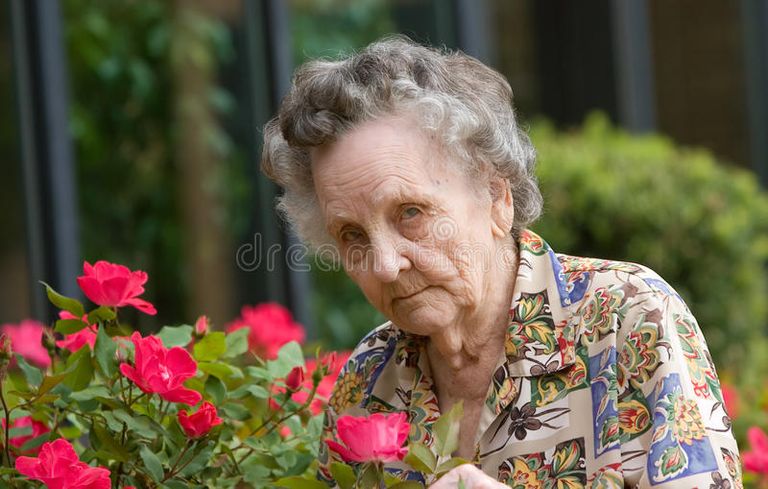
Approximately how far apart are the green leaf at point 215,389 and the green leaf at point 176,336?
0.12 metres

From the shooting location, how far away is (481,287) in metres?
2.16

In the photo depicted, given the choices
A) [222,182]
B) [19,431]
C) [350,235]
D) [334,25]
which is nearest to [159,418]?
[19,431]

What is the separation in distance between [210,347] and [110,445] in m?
0.31

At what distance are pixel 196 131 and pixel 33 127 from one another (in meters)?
0.99

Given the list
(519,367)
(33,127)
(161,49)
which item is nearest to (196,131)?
(161,49)

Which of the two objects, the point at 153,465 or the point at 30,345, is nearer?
the point at 153,465

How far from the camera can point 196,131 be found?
5312mm

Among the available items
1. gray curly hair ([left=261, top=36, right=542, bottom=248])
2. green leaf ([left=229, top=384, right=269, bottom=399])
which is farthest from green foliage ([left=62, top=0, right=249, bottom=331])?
gray curly hair ([left=261, top=36, right=542, bottom=248])

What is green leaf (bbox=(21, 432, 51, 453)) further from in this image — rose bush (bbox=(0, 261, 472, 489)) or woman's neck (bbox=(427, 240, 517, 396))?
woman's neck (bbox=(427, 240, 517, 396))

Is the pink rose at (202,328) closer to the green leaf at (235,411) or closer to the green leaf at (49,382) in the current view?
the green leaf at (235,411)

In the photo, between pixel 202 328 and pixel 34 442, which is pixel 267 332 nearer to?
pixel 202 328

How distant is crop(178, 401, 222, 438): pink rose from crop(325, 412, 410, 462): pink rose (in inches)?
12.7

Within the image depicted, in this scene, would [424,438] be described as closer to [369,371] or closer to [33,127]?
[369,371]

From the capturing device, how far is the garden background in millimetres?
4445
